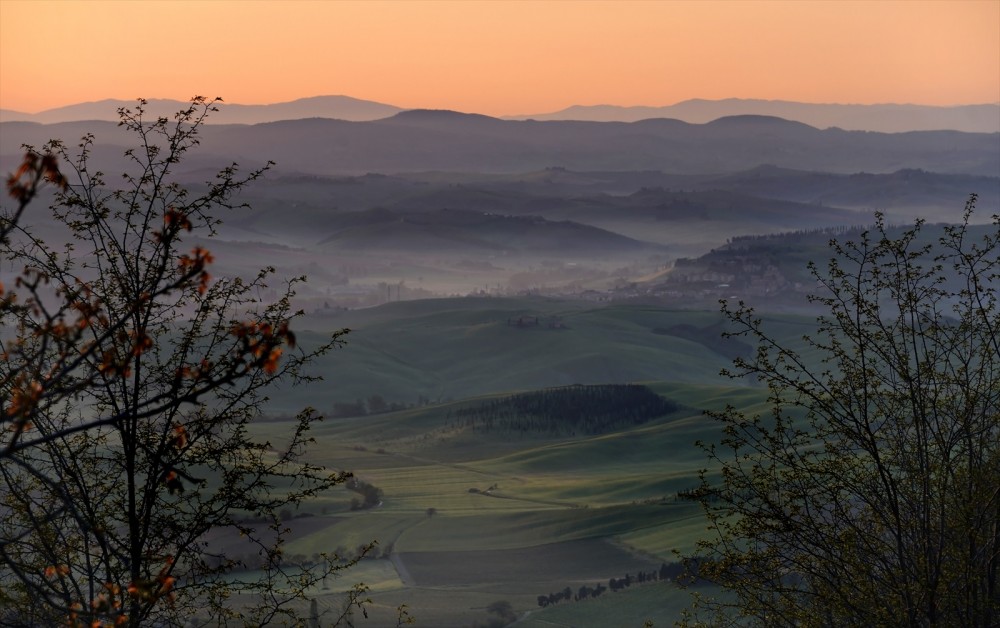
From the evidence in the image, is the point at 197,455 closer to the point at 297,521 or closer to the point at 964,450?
the point at 964,450

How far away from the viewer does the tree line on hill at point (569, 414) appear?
189m

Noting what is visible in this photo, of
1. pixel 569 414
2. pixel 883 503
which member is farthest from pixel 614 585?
pixel 569 414

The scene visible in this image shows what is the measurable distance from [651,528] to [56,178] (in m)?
112

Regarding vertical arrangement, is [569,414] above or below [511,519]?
below

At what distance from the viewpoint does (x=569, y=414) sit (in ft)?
639

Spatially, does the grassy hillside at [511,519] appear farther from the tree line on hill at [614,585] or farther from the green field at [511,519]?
the tree line on hill at [614,585]

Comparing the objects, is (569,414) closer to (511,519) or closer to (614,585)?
(511,519)

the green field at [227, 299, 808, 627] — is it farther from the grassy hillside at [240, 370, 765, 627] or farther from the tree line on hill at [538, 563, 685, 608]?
the tree line on hill at [538, 563, 685, 608]

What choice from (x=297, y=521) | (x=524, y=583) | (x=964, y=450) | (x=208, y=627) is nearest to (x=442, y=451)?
→ (x=297, y=521)

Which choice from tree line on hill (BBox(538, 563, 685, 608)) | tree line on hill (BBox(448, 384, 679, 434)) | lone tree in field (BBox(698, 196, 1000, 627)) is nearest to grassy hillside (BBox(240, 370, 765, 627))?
tree line on hill (BBox(538, 563, 685, 608))

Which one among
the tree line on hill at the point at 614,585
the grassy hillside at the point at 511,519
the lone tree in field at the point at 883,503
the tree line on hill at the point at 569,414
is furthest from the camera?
A: the tree line on hill at the point at 569,414

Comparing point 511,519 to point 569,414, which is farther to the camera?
point 569,414

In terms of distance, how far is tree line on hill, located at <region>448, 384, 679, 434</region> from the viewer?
18888cm

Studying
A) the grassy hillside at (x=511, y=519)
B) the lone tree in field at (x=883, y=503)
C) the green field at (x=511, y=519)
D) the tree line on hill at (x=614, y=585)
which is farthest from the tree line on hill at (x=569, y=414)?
the lone tree in field at (x=883, y=503)
